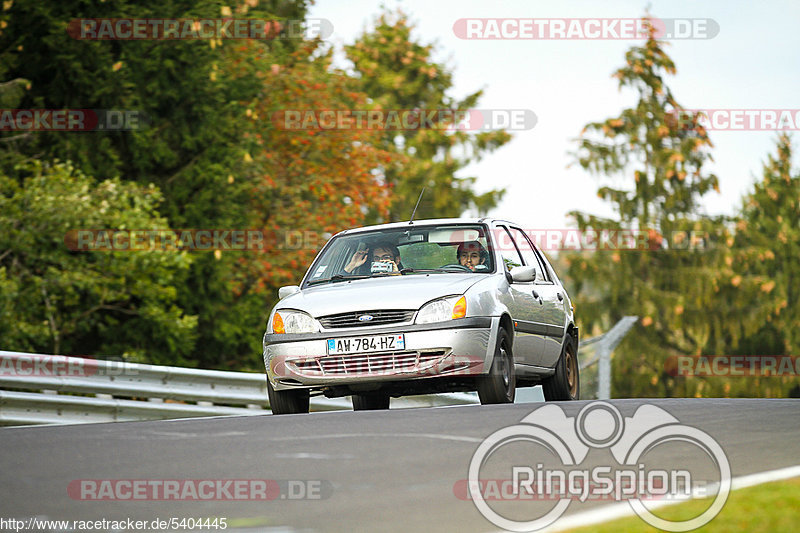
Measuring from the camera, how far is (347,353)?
10148 mm

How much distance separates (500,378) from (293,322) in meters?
1.76

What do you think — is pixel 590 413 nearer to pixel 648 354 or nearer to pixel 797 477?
pixel 797 477

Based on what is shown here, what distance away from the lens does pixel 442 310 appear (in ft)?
33.3

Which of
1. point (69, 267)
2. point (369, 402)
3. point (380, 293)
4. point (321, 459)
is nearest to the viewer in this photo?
point (321, 459)

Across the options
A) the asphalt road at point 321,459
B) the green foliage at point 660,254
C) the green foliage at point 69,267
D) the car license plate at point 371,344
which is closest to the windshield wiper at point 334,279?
the car license plate at point 371,344

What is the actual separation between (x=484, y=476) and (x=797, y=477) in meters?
1.46

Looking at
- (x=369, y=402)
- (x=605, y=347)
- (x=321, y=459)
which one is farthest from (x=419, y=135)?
(x=321, y=459)

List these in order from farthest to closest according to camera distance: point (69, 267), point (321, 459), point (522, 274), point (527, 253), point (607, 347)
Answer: point (69, 267) → point (607, 347) → point (527, 253) → point (522, 274) → point (321, 459)

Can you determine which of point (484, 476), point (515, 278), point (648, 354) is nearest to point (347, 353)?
point (515, 278)

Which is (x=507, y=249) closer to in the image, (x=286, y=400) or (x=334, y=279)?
(x=334, y=279)

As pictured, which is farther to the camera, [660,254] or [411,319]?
[660,254]

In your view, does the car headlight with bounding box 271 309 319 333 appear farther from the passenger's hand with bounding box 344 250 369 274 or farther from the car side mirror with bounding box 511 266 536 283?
the car side mirror with bounding box 511 266 536 283

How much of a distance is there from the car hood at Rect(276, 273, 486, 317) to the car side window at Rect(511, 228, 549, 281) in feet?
5.14

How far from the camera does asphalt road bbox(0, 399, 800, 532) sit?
5309 mm
